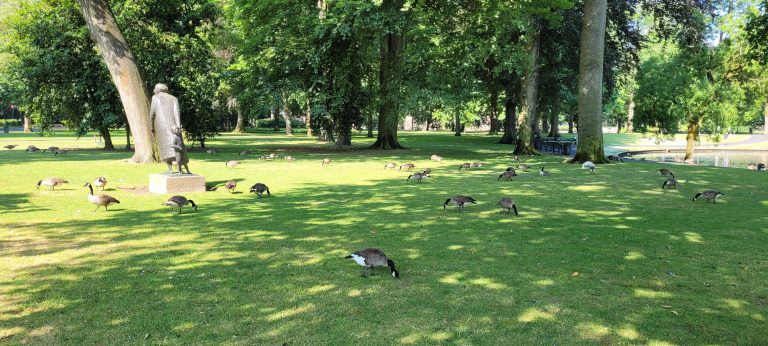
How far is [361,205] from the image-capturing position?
1289 centimetres

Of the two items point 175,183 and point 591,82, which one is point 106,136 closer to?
point 175,183

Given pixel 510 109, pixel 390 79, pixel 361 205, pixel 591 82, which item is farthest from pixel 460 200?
pixel 510 109

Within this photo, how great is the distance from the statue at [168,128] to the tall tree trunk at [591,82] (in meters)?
18.4

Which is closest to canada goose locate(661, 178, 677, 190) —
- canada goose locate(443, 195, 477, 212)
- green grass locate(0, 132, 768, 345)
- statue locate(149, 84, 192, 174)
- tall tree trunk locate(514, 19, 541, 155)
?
green grass locate(0, 132, 768, 345)

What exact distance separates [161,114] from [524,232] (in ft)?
35.8

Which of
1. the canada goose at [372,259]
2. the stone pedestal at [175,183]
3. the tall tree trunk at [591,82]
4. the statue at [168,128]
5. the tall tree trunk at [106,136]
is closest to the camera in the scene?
the canada goose at [372,259]

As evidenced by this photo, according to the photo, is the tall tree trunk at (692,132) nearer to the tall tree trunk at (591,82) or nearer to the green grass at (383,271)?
the tall tree trunk at (591,82)

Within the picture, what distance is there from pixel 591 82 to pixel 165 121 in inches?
739

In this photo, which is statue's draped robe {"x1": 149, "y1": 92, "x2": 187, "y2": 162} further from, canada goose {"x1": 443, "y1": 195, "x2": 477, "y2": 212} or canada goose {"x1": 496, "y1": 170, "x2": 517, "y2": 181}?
canada goose {"x1": 496, "y1": 170, "x2": 517, "y2": 181}

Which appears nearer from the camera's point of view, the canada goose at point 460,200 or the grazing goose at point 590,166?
the canada goose at point 460,200

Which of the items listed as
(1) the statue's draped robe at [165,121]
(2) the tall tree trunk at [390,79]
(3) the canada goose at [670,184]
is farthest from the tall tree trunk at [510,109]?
(1) the statue's draped robe at [165,121]

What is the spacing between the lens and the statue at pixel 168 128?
600 inches

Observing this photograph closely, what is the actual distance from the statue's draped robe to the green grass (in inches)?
64.1

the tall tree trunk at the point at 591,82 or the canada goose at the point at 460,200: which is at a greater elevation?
the tall tree trunk at the point at 591,82
